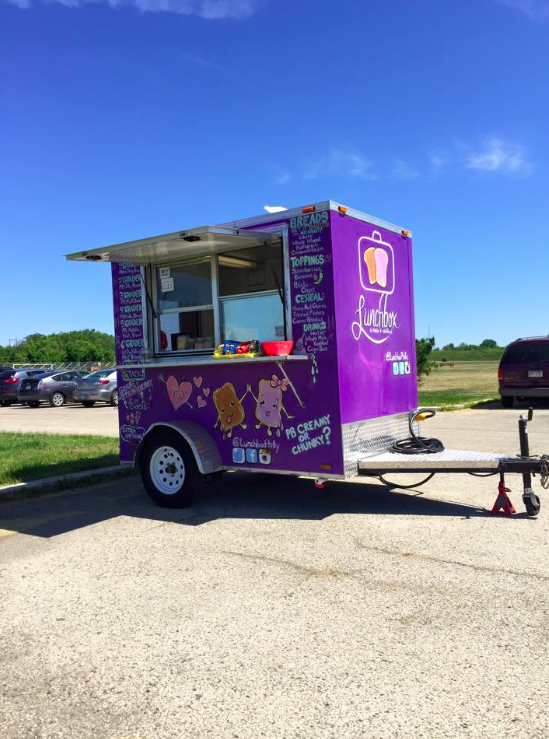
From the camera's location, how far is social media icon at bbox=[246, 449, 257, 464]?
21.4ft

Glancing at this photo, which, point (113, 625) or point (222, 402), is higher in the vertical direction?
point (222, 402)

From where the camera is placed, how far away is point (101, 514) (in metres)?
6.59

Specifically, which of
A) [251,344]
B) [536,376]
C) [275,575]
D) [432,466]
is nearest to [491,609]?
[275,575]

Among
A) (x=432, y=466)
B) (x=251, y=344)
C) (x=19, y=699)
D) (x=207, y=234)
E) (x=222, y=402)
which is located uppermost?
(x=207, y=234)

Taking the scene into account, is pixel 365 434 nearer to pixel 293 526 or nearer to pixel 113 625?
pixel 293 526

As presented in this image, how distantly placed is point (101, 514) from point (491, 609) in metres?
4.13

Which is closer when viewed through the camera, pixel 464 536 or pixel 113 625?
pixel 113 625

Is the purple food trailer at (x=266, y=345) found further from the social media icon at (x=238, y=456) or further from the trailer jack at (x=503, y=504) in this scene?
the trailer jack at (x=503, y=504)

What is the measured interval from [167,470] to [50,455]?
363 centimetres

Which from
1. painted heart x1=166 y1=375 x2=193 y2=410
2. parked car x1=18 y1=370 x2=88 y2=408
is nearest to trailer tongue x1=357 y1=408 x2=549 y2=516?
painted heart x1=166 y1=375 x2=193 y2=410

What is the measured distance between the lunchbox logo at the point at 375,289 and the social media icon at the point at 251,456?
1547 mm

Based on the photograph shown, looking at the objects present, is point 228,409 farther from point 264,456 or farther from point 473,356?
point 473,356

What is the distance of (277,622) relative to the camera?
3789 millimetres

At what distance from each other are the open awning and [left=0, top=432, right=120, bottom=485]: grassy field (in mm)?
2896
